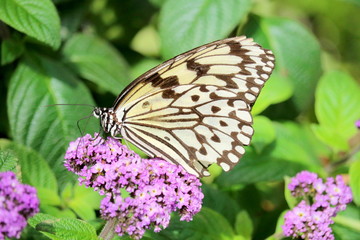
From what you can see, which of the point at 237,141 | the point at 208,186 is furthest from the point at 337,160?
the point at 237,141

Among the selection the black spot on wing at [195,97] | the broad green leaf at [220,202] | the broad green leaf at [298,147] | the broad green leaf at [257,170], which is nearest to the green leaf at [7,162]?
the black spot on wing at [195,97]

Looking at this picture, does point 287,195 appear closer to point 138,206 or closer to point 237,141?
point 237,141

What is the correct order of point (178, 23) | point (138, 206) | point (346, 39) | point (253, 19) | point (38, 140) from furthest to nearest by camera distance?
point (346, 39), point (253, 19), point (178, 23), point (38, 140), point (138, 206)

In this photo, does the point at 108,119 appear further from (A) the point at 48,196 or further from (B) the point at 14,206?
(B) the point at 14,206

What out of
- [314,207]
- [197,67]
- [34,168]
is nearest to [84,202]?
[34,168]

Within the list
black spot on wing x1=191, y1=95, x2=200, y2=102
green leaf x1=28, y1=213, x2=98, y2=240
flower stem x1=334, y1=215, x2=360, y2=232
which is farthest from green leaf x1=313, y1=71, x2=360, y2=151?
green leaf x1=28, y1=213, x2=98, y2=240

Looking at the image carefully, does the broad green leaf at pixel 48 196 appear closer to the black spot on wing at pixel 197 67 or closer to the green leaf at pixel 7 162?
the green leaf at pixel 7 162
